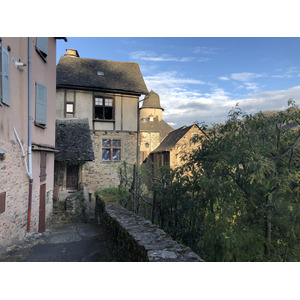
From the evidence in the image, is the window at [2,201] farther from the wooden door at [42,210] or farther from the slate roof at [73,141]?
the slate roof at [73,141]

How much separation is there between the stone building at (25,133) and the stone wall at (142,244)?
5.51 feet

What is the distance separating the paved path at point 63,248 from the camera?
385cm

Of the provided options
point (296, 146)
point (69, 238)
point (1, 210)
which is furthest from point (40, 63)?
point (296, 146)

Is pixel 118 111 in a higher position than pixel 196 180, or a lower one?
higher

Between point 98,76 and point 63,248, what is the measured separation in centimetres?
858

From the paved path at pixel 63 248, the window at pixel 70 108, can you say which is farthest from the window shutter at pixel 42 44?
the window at pixel 70 108

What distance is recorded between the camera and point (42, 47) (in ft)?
17.6

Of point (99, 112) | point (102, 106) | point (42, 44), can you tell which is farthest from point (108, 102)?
point (42, 44)

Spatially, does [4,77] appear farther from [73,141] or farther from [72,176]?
[72,176]

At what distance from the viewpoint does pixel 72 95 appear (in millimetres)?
10719

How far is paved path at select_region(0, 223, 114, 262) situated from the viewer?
3848 mm

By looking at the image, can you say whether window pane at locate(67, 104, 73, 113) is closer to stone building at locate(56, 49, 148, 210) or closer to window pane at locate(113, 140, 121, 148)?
stone building at locate(56, 49, 148, 210)
